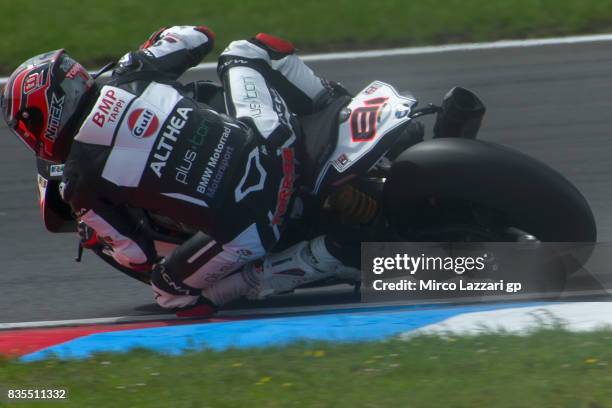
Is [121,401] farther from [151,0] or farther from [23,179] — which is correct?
[151,0]

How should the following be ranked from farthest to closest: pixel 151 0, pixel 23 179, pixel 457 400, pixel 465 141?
1. pixel 151 0
2. pixel 23 179
3. pixel 465 141
4. pixel 457 400

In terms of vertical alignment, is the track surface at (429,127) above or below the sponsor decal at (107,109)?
below

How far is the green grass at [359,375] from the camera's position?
3980 mm

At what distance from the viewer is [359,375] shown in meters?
4.29

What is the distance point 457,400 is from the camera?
3934 millimetres

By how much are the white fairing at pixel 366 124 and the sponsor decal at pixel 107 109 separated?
37.5 inches

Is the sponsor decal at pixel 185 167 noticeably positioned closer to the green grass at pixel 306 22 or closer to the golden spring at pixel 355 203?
the golden spring at pixel 355 203

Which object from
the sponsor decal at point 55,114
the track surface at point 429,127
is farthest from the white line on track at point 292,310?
the sponsor decal at point 55,114

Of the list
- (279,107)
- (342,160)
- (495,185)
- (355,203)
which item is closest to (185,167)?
(279,107)

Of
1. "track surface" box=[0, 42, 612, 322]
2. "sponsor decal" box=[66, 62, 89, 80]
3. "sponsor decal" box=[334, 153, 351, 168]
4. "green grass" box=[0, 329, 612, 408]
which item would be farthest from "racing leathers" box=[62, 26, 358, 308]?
"green grass" box=[0, 329, 612, 408]

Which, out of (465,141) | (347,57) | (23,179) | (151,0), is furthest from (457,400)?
(151,0)

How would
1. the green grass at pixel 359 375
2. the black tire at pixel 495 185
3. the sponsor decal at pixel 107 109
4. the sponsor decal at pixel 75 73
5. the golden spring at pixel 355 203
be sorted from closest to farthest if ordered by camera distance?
the green grass at pixel 359 375
the black tire at pixel 495 185
the sponsor decal at pixel 107 109
the sponsor decal at pixel 75 73
the golden spring at pixel 355 203

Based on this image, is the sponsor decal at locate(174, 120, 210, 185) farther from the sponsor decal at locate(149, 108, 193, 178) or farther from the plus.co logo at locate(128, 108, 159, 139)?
the plus.co logo at locate(128, 108, 159, 139)

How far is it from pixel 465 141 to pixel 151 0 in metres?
7.19
